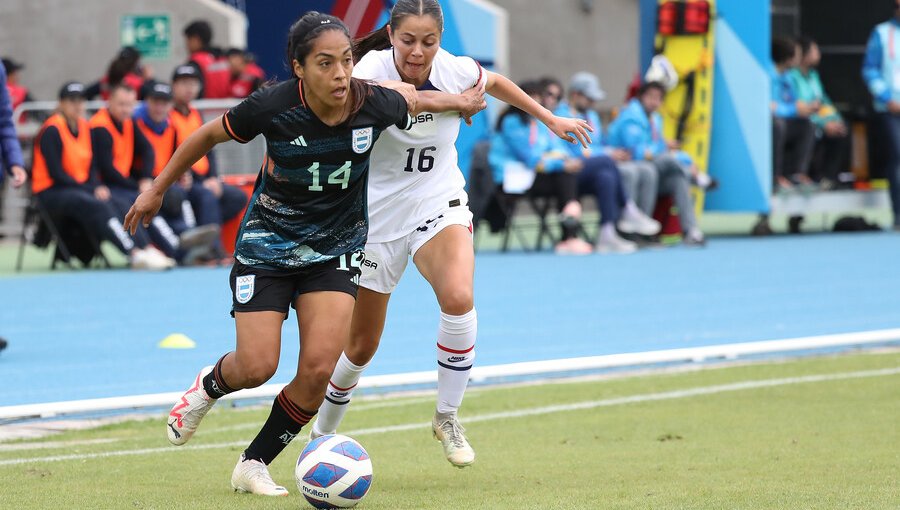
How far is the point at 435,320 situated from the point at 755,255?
628 centimetres

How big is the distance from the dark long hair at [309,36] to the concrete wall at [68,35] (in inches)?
692

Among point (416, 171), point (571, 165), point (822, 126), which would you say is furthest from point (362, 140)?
point (822, 126)

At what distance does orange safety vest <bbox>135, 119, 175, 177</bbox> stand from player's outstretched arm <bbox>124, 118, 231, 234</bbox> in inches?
397

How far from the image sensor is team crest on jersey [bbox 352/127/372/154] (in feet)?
19.0

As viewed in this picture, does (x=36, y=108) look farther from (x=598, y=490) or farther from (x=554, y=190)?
(x=598, y=490)

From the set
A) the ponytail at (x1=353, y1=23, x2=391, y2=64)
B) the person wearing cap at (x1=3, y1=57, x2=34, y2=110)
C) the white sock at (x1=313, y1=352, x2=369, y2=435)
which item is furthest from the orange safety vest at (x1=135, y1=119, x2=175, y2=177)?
the white sock at (x1=313, y1=352, x2=369, y2=435)

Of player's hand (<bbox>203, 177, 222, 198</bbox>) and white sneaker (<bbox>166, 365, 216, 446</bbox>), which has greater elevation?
white sneaker (<bbox>166, 365, 216, 446</bbox>)

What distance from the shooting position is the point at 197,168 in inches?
628

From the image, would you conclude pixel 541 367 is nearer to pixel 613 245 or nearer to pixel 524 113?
pixel 524 113

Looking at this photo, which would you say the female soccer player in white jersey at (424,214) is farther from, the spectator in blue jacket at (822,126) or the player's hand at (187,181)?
the spectator in blue jacket at (822,126)

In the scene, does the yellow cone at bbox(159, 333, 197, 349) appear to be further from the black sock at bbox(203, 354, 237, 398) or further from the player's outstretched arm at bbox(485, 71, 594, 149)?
the black sock at bbox(203, 354, 237, 398)

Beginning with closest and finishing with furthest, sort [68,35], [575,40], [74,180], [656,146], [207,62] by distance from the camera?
[74,180] → [656,146] → [207,62] → [68,35] → [575,40]

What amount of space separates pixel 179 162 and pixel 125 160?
10.3m

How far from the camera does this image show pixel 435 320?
39.1ft
